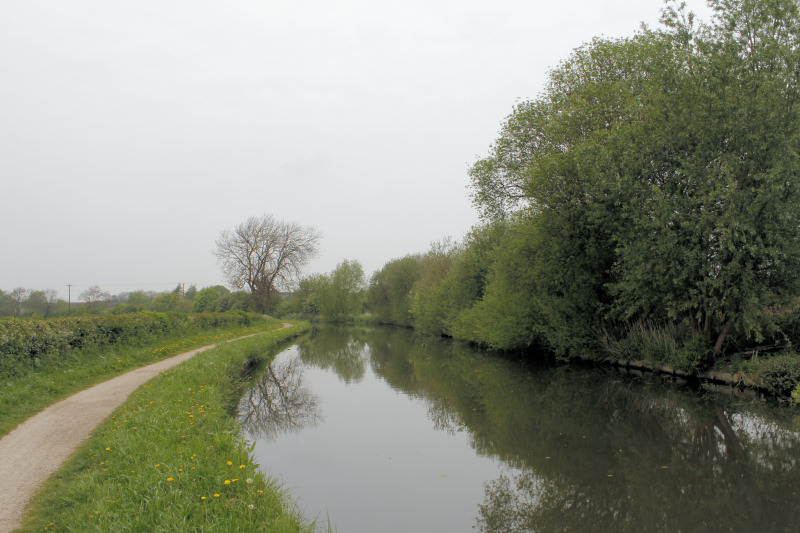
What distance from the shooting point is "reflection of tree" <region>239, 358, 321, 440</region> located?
11.0 metres

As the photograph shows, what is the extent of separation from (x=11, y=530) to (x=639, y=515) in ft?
21.5

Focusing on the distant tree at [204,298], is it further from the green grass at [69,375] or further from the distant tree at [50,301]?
the green grass at [69,375]

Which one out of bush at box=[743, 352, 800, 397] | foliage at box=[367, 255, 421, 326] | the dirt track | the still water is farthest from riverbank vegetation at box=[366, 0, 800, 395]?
Answer: foliage at box=[367, 255, 421, 326]

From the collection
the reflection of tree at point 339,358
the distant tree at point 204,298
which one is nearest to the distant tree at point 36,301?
the reflection of tree at point 339,358

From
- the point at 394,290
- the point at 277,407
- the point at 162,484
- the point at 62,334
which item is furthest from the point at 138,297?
the point at 162,484

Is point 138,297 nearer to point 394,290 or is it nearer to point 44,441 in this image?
point 394,290

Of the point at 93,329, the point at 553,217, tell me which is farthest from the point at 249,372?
the point at 553,217

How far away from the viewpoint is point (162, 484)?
5.36 m

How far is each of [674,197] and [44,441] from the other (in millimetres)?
14943

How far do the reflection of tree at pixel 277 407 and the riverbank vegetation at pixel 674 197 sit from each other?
10.0m

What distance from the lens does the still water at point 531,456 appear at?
6.16 meters

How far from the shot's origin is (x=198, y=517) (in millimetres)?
4645

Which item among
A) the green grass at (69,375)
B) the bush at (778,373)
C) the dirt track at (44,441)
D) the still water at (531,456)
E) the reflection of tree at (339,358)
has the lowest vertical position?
the reflection of tree at (339,358)

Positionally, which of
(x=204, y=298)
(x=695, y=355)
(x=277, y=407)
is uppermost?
(x=204, y=298)
